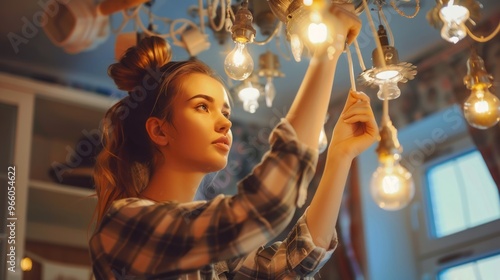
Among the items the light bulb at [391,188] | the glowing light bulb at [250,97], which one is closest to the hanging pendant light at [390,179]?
the light bulb at [391,188]

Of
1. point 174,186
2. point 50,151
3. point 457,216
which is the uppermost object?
point 50,151

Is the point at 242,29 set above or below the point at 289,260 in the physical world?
above

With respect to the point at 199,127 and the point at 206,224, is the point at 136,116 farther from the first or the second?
the point at 206,224

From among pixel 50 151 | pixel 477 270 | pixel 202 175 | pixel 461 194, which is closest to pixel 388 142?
pixel 202 175

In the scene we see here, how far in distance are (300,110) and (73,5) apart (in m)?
1.52

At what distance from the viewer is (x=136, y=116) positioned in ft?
4.05

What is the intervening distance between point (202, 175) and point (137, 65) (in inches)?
9.7

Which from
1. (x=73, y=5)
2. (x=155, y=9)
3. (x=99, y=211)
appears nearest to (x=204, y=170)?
(x=99, y=211)

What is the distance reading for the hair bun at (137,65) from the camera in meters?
1.25

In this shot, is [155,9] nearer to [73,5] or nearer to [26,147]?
[73,5]

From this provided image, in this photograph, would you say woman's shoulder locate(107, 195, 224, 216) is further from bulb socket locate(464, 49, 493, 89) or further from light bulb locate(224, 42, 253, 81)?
bulb socket locate(464, 49, 493, 89)

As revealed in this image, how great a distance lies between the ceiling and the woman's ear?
132 cm

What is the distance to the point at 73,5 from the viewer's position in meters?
2.24

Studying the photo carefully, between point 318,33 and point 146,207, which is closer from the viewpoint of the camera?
point 318,33
